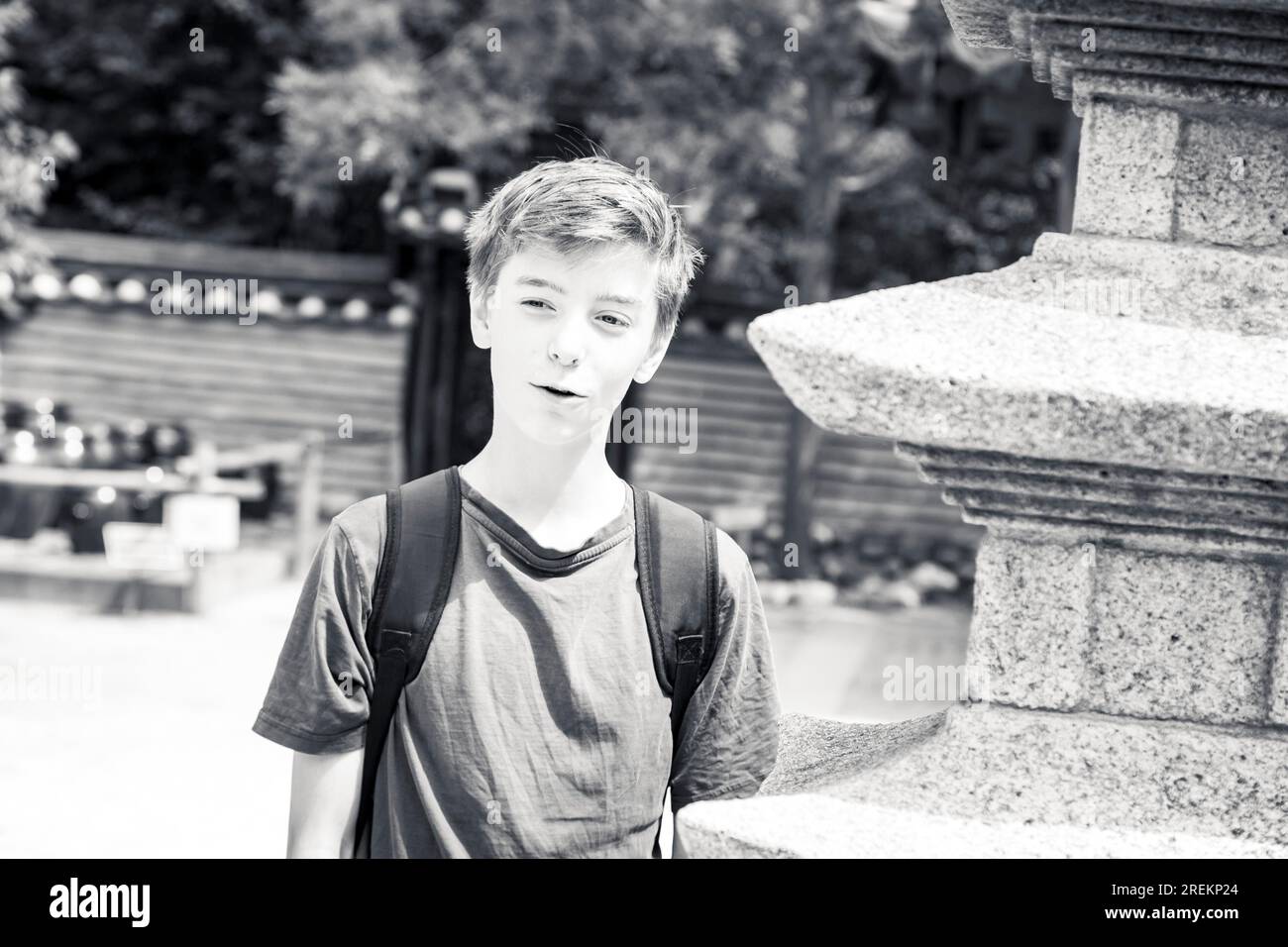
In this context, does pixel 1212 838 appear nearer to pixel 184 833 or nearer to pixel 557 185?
pixel 557 185

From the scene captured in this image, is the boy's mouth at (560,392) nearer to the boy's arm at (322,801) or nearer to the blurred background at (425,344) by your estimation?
the boy's arm at (322,801)

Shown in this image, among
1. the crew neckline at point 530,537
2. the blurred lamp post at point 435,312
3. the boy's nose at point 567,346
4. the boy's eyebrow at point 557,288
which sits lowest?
the blurred lamp post at point 435,312

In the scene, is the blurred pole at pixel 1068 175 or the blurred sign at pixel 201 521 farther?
the blurred sign at pixel 201 521

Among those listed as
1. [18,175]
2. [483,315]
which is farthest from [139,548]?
[483,315]

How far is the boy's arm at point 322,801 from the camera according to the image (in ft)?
5.73

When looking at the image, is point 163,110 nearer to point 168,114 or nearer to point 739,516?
point 168,114

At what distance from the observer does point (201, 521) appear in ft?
33.3

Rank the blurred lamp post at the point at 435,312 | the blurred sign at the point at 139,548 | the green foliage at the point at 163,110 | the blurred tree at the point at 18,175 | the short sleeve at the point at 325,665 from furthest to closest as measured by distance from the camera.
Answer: the green foliage at the point at 163,110 → the blurred tree at the point at 18,175 → the blurred lamp post at the point at 435,312 → the blurred sign at the point at 139,548 → the short sleeve at the point at 325,665

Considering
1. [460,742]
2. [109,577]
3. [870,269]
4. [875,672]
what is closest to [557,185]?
[460,742]

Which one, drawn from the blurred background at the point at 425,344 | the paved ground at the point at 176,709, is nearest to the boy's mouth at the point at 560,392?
the paved ground at the point at 176,709

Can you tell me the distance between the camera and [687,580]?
1834 millimetres

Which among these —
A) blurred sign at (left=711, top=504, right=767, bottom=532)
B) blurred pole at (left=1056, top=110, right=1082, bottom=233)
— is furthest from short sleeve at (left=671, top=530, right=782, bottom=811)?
blurred sign at (left=711, top=504, right=767, bottom=532)

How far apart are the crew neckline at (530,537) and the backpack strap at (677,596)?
0.14 ft

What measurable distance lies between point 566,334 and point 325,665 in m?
0.47
